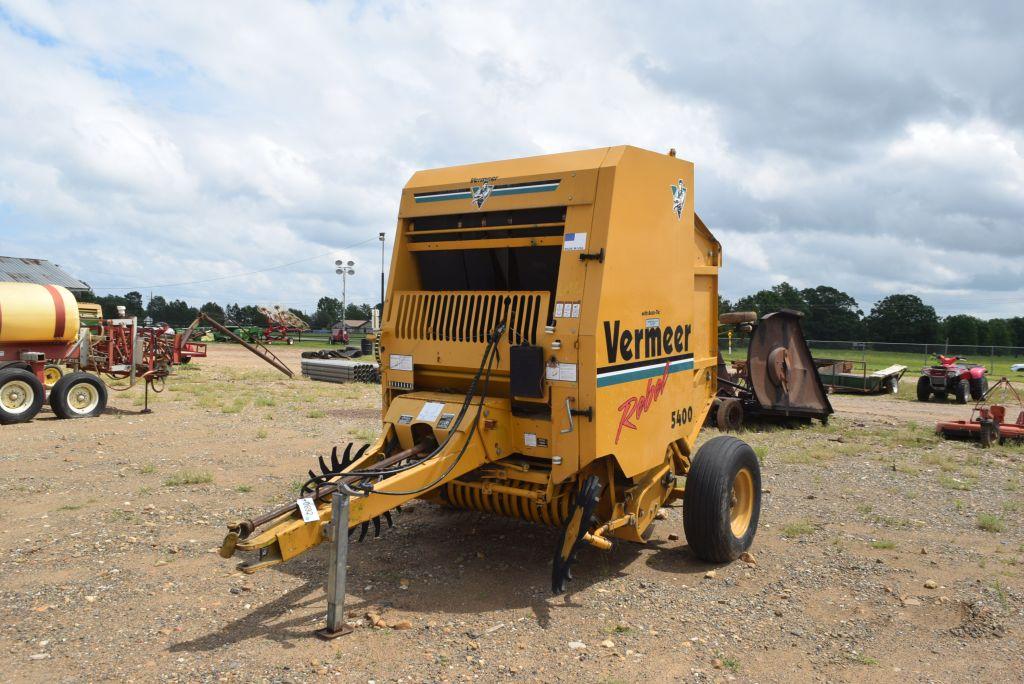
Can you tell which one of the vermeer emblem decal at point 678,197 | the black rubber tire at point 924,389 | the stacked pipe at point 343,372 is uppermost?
the vermeer emblem decal at point 678,197

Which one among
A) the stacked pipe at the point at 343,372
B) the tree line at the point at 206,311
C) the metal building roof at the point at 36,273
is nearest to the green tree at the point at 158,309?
the tree line at the point at 206,311

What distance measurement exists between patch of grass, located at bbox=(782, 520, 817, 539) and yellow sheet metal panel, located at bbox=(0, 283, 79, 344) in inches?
557

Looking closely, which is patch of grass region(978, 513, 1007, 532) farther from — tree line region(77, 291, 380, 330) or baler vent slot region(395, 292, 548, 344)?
tree line region(77, 291, 380, 330)

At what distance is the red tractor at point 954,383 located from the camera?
66.4ft

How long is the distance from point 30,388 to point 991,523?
1528 centimetres

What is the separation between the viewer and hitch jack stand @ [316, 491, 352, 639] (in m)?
4.65

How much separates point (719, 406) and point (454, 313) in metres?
8.82

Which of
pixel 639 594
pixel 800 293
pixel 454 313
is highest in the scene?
pixel 800 293

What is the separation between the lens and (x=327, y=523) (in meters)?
4.68

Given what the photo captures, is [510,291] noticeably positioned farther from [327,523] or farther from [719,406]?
[719,406]

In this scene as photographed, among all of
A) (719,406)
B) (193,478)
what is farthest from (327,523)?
(719,406)

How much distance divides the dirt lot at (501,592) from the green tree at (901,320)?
5484cm

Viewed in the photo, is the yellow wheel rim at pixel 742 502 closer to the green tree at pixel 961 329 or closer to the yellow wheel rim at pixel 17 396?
the yellow wheel rim at pixel 17 396

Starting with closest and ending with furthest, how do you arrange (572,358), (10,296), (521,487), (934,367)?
(572,358) → (521,487) → (10,296) → (934,367)
